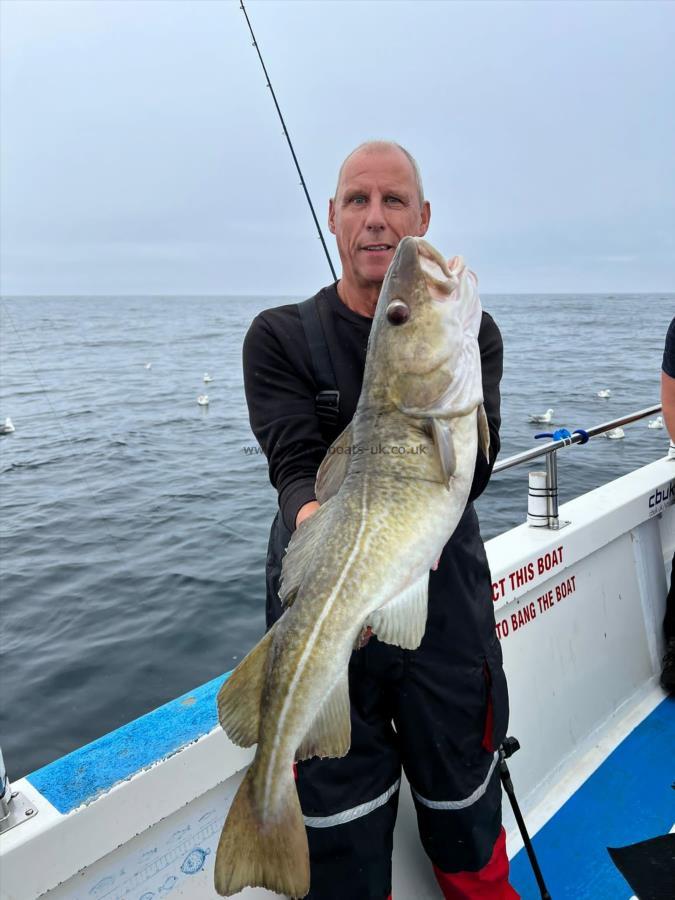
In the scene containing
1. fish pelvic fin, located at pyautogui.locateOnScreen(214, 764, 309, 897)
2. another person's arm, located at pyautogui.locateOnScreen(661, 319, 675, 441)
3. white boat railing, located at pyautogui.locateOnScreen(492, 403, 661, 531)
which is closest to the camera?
fish pelvic fin, located at pyautogui.locateOnScreen(214, 764, 309, 897)

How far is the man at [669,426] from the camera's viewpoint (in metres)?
4.10

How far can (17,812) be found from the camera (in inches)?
77.0

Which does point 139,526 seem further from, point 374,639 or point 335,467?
point 335,467

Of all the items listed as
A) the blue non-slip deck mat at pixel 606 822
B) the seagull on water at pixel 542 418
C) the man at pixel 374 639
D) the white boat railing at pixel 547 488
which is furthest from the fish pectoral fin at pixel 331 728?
the seagull on water at pixel 542 418

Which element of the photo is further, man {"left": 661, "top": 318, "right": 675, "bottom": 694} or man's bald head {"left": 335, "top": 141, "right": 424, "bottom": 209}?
man {"left": 661, "top": 318, "right": 675, "bottom": 694}

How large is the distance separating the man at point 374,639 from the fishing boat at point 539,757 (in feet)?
1.45

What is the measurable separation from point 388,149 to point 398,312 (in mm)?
730

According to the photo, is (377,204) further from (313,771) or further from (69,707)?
(69,707)

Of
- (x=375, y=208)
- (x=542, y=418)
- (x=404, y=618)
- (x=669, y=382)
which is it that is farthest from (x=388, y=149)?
(x=542, y=418)

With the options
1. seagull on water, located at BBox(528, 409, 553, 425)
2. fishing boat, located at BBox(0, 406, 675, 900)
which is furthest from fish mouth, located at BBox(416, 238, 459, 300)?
seagull on water, located at BBox(528, 409, 553, 425)

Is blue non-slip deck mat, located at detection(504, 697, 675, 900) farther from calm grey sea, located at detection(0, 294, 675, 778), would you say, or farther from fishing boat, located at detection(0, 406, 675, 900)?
calm grey sea, located at detection(0, 294, 675, 778)

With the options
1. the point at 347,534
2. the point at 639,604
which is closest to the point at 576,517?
the point at 639,604

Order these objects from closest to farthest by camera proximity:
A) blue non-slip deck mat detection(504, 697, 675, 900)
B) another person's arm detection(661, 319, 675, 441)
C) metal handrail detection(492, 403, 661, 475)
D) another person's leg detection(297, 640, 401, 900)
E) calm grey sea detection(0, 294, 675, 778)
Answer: another person's leg detection(297, 640, 401, 900), blue non-slip deck mat detection(504, 697, 675, 900), metal handrail detection(492, 403, 661, 475), another person's arm detection(661, 319, 675, 441), calm grey sea detection(0, 294, 675, 778)

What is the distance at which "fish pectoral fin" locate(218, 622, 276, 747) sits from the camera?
1.82 meters
